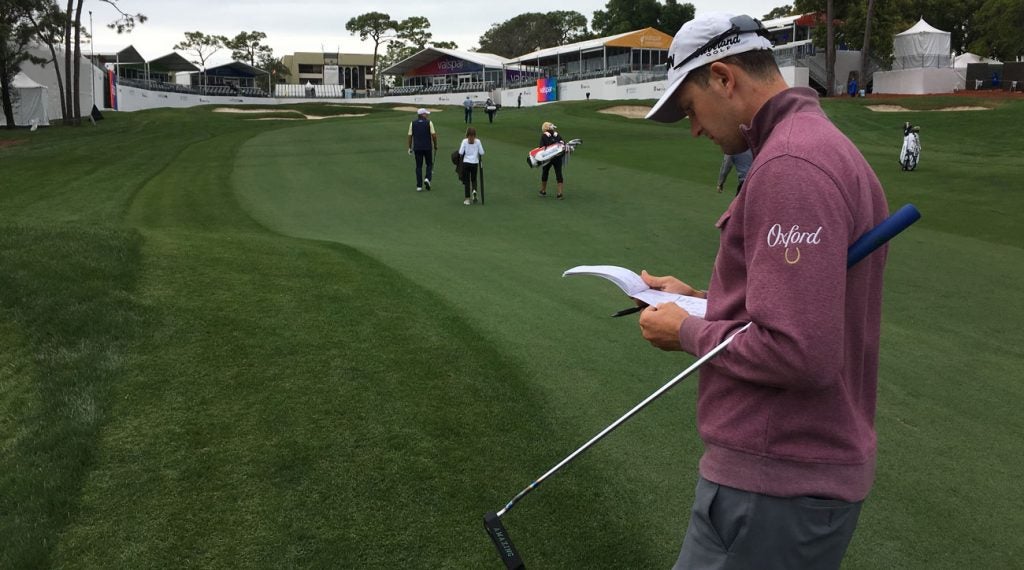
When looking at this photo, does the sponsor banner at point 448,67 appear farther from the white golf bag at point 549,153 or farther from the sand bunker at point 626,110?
the white golf bag at point 549,153

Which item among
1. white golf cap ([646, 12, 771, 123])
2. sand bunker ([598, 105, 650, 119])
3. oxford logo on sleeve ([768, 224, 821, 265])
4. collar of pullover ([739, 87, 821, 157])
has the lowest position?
oxford logo on sleeve ([768, 224, 821, 265])

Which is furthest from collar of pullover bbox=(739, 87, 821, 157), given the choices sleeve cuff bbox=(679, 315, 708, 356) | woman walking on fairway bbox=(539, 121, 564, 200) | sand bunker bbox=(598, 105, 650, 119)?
sand bunker bbox=(598, 105, 650, 119)

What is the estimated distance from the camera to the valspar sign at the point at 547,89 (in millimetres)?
71812

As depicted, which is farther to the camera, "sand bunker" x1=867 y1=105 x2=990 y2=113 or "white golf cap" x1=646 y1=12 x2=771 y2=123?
"sand bunker" x1=867 y1=105 x2=990 y2=113

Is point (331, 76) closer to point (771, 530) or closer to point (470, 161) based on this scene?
point (470, 161)

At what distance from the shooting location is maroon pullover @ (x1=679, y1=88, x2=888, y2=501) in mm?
1735

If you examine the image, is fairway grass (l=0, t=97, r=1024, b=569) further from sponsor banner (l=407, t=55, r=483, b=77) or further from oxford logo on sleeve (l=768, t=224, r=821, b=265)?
sponsor banner (l=407, t=55, r=483, b=77)

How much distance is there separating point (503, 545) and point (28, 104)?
53835 millimetres

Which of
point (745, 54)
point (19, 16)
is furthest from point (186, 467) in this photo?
point (19, 16)

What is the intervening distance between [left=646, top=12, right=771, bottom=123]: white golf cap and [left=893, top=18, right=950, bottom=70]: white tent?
5811 cm

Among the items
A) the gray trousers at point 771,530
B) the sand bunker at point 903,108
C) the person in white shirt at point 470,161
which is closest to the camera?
the gray trousers at point 771,530

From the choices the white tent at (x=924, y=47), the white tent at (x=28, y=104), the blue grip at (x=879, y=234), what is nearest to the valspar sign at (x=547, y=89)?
the white tent at (x=924, y=47)

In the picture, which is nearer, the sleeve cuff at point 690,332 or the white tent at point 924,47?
the sleeve cuff at point 690,332

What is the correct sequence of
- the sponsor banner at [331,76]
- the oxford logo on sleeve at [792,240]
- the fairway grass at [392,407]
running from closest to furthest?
the oxford logo on sleeve at [792,240] → the fairway grass at [392,407] → the sponsor banner at [331,76]
